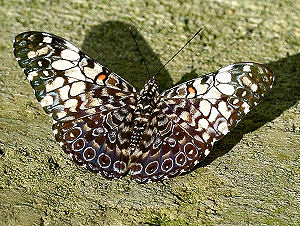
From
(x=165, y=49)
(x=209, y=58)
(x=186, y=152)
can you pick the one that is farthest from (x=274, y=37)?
(x=186, y=152)

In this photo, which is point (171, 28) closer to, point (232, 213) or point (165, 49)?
point (165, 49)

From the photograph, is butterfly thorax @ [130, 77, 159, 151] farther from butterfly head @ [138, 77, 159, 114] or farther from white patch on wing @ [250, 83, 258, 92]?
white patch on wing @ [250, 83, 258, 92]

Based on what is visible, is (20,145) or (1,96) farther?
(1,96)

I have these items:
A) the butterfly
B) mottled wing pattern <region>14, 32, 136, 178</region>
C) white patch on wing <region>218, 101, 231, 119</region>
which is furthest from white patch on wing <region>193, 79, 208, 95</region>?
mottled wing pattern <region>14, 32, 136, 178</region>

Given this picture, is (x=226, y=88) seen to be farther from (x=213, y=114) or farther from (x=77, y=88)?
(x=77, y=88)

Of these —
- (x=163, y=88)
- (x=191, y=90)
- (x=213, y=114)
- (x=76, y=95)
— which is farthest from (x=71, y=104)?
(x=163, y=88)

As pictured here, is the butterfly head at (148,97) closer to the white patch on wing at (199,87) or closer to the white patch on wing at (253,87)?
the white patch on wing at (199,87)
